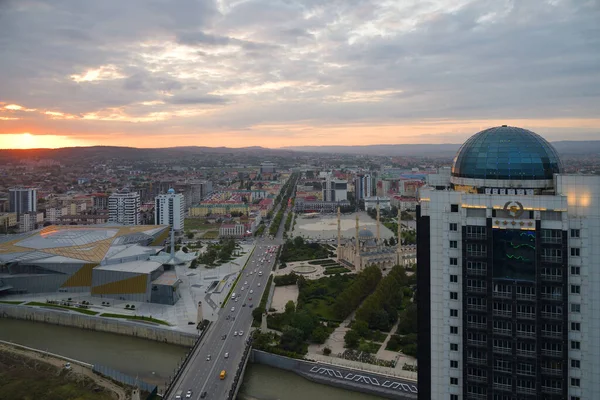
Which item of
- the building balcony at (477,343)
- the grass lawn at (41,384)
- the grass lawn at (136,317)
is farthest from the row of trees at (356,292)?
the building balcony at (477,343)

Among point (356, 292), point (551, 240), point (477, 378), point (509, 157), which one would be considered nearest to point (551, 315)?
point (551, 240)

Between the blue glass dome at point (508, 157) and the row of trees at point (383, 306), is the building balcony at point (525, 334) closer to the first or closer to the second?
the blue glass dome at point (508, 157)

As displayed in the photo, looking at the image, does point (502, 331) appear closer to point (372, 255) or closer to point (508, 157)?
point (508, 157)

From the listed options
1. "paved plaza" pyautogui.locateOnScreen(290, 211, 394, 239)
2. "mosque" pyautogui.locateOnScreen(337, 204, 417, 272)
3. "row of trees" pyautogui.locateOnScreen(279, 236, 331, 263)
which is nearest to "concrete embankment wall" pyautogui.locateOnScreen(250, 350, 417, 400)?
"mosque" pyautogui.locateOnScreen(337, 204, 417, 272)

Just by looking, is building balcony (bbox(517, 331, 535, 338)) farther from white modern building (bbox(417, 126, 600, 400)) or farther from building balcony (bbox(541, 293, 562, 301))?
building balcony (bbox(541, 293, 562, 301))

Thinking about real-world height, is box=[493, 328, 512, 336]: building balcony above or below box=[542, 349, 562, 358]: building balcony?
above
